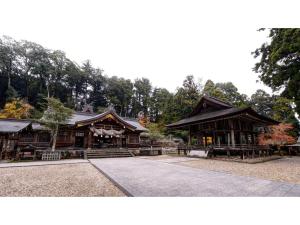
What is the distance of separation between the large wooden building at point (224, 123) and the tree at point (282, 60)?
8.89ft

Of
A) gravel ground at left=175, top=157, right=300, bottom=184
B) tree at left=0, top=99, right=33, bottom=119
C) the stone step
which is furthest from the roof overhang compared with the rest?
tree at left=0, top=99, right=33, bottom=119

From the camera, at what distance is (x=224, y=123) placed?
599 inches

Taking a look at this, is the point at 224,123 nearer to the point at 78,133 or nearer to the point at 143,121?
the point at 78,133

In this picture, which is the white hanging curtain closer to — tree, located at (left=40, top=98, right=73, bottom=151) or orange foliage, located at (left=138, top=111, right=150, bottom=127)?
tree, located at (left=40, top=98, right=73, bottom=151)

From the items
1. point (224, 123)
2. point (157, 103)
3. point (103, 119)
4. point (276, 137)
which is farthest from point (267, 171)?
point (157, 103)

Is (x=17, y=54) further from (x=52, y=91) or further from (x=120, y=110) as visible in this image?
(x=120, y=110)

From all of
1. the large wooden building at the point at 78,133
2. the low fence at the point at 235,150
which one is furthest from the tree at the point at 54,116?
the low fence at the point at 235,150

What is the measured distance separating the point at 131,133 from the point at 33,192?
16455 mm

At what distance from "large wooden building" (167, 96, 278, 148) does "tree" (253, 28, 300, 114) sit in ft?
8.89

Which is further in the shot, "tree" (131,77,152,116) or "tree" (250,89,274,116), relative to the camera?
"tree" (131,77,152,116)

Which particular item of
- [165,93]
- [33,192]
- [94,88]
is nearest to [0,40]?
[94,88]

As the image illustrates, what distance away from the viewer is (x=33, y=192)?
4305mm

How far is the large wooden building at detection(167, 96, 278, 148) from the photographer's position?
13514 millimetres

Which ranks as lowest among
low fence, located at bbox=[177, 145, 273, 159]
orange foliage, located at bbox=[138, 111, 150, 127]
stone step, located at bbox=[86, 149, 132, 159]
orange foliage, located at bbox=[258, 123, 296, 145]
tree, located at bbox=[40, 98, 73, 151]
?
stone step, located at bbox=[86, 149, 132, 159]
